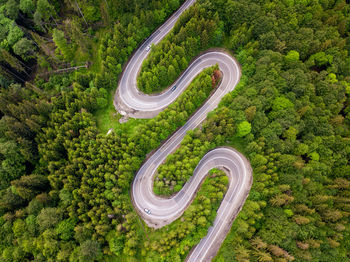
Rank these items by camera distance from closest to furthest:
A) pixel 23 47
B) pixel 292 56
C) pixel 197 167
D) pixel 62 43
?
pixel 292 56 → pixel 197 167 → pixel 62 43 → pixel 23 47

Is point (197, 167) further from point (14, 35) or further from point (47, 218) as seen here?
point (14, 35)

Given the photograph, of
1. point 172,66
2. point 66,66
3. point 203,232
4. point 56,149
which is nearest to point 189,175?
point 203,232

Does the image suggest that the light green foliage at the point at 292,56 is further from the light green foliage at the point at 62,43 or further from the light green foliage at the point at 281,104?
the light green foliage at the point at 62,43

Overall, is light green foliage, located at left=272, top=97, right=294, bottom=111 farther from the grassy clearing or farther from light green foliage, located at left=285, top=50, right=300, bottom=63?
the grassy clearing

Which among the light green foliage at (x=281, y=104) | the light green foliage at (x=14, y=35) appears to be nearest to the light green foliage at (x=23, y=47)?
the light green foliage at (x=14, y=35)

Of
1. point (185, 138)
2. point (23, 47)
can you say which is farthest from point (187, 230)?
point (23, 47)

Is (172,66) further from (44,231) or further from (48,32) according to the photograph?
(44,231)

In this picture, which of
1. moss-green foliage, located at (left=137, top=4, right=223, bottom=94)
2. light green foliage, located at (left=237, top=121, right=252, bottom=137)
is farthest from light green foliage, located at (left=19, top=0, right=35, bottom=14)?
light green foliage, located at (left=237, top=121, right=252, bottom=137)

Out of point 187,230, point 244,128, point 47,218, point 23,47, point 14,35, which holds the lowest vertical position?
point 47,218
